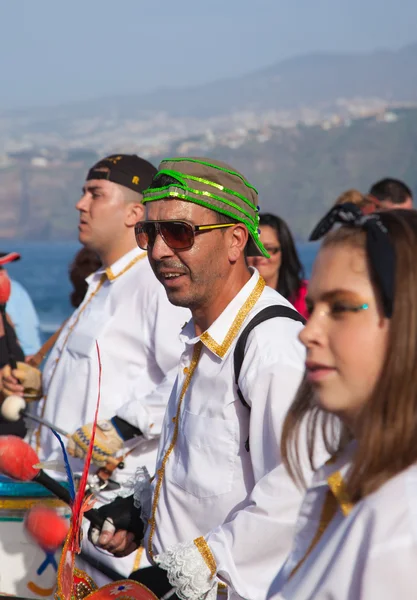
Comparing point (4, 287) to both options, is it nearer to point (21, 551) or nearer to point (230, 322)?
point (21, 551)

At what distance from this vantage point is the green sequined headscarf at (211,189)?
2785mm

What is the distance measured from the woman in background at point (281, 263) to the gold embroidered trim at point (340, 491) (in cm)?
415

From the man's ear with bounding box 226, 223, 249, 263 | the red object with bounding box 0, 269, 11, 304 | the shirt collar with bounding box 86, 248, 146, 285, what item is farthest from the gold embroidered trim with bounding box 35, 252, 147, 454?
the man's ear with bounding box 226, 223, 249, 263

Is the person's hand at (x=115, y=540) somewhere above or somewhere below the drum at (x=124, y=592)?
below

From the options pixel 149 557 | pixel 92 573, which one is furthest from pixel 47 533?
pixel 149 557

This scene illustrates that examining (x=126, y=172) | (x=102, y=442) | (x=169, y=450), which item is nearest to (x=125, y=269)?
(x=126, y=172)

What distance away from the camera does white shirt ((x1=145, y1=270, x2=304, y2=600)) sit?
226 cm

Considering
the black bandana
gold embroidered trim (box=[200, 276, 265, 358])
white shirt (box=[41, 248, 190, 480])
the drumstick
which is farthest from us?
white shirt (box=[41, 248, 190, 480])

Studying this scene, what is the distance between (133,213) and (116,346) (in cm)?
70

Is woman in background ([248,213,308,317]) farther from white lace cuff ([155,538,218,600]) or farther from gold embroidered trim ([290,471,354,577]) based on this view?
gold embroidered trim ([290,471,354,577])

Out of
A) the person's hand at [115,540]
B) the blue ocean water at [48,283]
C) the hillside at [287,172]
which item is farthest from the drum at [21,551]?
the hillside at [287,172]

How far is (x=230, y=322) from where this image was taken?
8.76ft

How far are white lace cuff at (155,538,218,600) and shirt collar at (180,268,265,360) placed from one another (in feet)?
1.87

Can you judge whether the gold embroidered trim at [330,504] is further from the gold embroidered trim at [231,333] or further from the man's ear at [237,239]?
the man's ear at [237,239]
